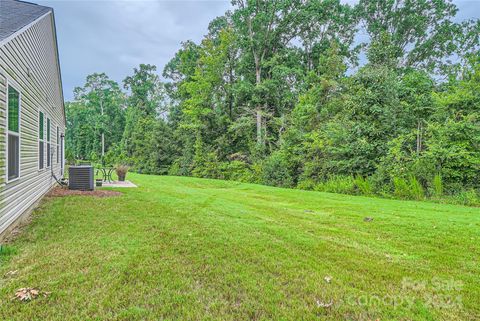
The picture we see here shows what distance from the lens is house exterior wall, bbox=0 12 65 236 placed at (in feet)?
13.0

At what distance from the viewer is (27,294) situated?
248cm

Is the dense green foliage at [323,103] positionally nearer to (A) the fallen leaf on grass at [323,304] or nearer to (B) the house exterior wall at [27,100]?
(A) the fallen leaf on grass at [323,304]

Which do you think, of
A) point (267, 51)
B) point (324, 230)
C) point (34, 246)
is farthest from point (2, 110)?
point (267, 51)

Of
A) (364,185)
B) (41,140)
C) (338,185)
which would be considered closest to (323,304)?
(41,140)

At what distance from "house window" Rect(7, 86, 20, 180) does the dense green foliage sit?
10.00 m

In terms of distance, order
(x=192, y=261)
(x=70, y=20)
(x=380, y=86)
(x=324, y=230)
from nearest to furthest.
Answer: (x=192, y=261) < (x=324, y=230) < (x=70, y=20) < (x=380, y=86)

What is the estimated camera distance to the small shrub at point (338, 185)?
424 inches

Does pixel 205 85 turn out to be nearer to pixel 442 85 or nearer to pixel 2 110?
pixel 442 85

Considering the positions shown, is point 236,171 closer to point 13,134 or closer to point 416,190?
point 416,190

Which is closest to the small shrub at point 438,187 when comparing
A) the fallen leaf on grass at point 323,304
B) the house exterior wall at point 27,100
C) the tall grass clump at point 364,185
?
the tall grass clump at point 364,185

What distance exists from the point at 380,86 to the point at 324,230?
8828 millimetres

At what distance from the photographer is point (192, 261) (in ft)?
10.9

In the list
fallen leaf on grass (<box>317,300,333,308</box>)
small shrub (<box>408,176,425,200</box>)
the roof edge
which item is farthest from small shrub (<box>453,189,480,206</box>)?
the roof edge

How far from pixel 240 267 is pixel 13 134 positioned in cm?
416
